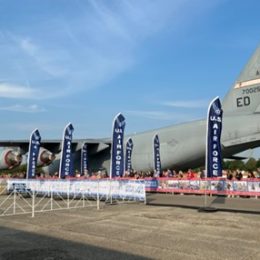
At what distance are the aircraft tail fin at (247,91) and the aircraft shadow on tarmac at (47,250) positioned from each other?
77.1 ft

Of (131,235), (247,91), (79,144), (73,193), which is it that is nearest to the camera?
(131,235)

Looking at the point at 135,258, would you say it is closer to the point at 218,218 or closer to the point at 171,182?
the point at 218,218

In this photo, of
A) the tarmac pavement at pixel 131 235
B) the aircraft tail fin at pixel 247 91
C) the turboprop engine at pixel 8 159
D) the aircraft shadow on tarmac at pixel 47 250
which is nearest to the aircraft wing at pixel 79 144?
the turboprop engine at pixel 8 159

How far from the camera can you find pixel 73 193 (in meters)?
23.5

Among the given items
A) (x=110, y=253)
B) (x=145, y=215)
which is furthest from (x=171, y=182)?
(x=110, y=253)

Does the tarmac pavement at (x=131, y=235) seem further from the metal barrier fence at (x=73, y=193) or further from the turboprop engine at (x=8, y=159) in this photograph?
the turboprop engine at (x=8, y=159)

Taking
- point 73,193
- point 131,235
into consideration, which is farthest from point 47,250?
point 73,193

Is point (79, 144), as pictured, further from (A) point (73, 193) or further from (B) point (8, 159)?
(A) point (73, 193)

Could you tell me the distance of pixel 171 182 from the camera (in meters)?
28.7

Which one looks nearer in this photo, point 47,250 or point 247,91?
point 47,250

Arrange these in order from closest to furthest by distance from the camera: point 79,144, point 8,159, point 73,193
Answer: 1. point 73,193
2. point 8,159
3. point 79,144

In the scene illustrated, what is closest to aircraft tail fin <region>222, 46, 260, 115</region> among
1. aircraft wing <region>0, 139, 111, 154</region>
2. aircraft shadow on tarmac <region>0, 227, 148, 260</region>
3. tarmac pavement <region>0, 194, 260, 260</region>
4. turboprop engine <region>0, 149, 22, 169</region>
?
aircraft wing <region>0, 139, 111, 154</region>

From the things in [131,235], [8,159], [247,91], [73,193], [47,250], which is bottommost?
[47,250]

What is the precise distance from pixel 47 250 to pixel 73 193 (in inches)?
540
